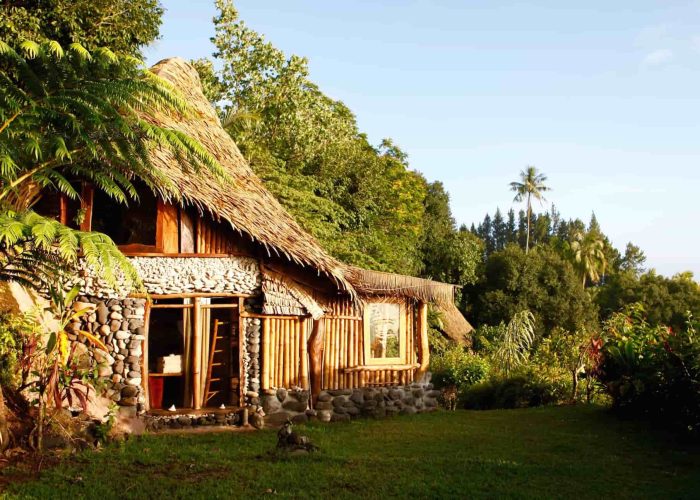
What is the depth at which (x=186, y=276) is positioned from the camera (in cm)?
1078

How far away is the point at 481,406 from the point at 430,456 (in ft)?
22.7

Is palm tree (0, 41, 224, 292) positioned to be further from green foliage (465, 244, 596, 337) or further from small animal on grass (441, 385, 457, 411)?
green foliage (465, 244, 596, 337)

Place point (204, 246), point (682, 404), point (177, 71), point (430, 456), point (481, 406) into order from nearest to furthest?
1. point (430, 456)
2. point (682, 404)
3. point (204, 246)
4. point (177, 71)
5. point (481, 406)

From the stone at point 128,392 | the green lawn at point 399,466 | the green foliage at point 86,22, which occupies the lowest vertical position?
the green lawn at point 399,466

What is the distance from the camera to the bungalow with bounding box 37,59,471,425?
410 inches

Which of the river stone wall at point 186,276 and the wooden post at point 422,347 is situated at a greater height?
the river stone wall at point 186,276

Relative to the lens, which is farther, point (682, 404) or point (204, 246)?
point (204, 246)

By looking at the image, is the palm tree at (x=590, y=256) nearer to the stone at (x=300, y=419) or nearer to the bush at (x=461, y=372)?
the bush at (x=461, y=372)

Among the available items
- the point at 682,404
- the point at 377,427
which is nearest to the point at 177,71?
the point at 377,427

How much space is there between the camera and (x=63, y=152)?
24.1 feet

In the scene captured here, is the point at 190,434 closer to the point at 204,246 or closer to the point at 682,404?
the point at 204,246

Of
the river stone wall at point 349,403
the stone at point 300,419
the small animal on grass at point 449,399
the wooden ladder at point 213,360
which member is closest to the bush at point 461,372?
the small animal on grass at point 449,399

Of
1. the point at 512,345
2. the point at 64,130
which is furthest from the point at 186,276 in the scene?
the point at 512,345

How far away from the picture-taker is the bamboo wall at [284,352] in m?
11.3
